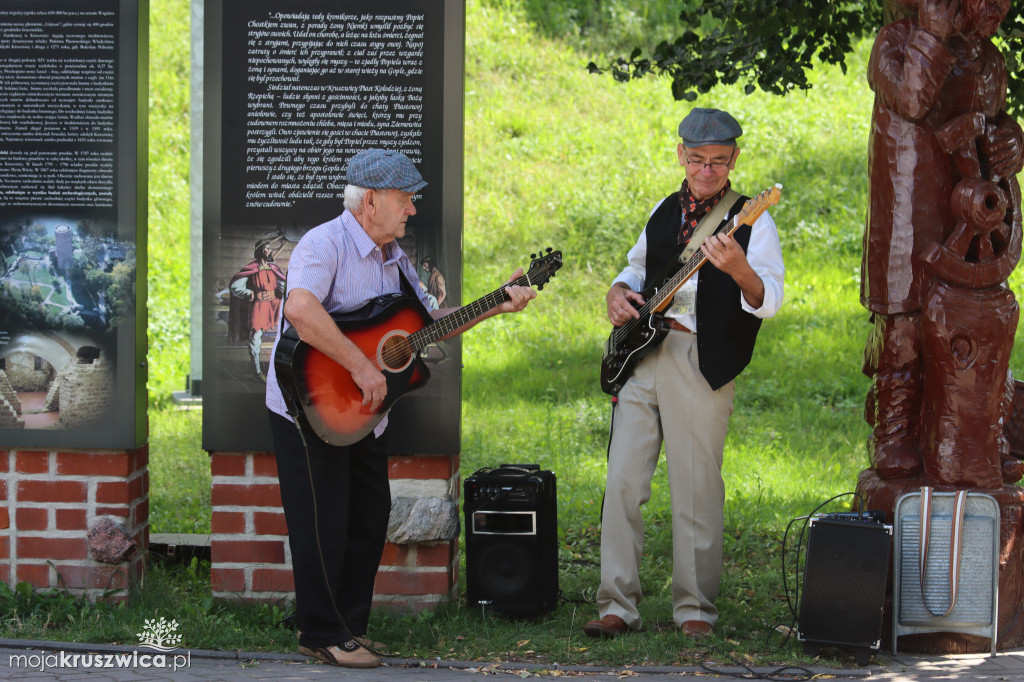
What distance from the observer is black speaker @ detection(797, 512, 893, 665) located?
4.70 metres

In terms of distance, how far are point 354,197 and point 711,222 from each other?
150cm

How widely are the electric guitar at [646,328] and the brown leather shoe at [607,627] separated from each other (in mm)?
991

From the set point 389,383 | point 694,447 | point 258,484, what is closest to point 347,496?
point 389,383

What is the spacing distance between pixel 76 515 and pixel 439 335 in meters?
2.07

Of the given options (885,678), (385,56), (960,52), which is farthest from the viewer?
(385,56)

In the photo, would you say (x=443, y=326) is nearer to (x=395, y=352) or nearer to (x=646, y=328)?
(x=395, y=352)

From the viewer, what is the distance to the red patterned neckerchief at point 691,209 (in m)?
5.06

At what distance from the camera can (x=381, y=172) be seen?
4684mm

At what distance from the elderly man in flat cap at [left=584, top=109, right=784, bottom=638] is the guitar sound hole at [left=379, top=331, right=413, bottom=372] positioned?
0.95m

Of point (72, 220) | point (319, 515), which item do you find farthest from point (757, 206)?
point (72, 220)

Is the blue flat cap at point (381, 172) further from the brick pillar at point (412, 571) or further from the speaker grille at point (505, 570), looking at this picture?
the speaker grille at point (505, 570)

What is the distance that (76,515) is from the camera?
551 cm

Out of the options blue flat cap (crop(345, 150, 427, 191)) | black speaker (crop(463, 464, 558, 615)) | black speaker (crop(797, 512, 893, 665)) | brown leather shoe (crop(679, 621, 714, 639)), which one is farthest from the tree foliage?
brown leather shoe (crop(679, 621, 714, 639))

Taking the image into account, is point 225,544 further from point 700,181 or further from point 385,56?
point 700,181
